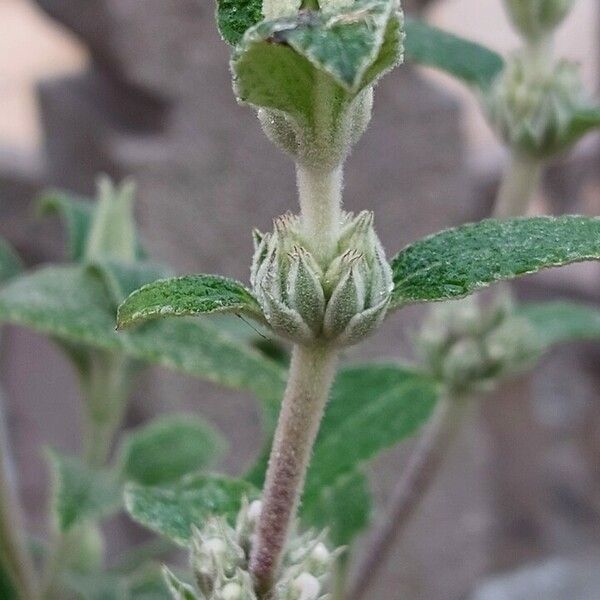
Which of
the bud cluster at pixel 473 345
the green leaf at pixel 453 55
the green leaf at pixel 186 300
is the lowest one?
the green leaf at pixel 186 300

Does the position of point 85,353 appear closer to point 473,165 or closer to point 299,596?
point 299,596

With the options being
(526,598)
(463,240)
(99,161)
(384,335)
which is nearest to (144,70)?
Result: (99,161)

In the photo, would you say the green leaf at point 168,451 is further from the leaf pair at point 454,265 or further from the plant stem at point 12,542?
the leaf pair at point 454,265

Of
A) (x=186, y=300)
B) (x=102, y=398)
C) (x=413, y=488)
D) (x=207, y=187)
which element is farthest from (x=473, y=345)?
(x=207, y=187)

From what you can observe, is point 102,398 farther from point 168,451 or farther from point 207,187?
point 207,187

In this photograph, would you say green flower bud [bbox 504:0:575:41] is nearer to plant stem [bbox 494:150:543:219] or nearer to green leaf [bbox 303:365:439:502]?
plant stem [bbox 494:150:543:219]

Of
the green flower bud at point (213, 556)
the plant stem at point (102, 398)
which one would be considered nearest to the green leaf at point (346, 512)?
the plant stem at point (102, 398)
